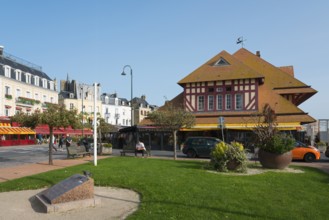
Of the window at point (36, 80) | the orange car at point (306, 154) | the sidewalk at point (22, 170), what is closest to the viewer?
the sidewalk at point (22, 170)

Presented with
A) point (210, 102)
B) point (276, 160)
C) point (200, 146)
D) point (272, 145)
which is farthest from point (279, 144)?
point (210, 102)

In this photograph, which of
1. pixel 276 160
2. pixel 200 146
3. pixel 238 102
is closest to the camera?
pixel 276 160

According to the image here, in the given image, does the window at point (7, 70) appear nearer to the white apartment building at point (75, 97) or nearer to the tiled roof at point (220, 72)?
the white apartment building at point (75, 97)

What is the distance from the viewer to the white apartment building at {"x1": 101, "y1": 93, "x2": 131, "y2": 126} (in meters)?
80.4

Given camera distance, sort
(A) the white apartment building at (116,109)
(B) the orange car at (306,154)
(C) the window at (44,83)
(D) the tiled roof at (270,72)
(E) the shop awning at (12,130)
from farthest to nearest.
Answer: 1. (A) the white apartment building at (116,109)
2. (C) the window at (44,83)
3. (E) the shop awning at (12,130)
4. (D) the tiled roof at (270,72)
5. (B) the orange car at (306,154)

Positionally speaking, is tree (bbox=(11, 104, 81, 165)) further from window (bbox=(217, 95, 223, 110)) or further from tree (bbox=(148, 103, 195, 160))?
window (bbox=(217, 95, 223, 110))

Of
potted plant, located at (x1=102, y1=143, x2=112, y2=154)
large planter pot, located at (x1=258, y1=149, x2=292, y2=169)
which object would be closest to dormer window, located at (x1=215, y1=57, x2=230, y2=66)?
potted plant, located at (x1=102, y1=143, x2=112, y2=154)

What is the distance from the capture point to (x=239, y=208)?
6801 mm

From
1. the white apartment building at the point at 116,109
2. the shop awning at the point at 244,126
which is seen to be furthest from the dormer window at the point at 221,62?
the white apartment building at the point at 116,109

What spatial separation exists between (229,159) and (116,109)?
71924mm

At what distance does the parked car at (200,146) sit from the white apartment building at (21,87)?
90.1 ft

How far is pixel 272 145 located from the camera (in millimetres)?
14406

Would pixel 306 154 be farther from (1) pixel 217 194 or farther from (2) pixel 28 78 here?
(2) pixel 28 78

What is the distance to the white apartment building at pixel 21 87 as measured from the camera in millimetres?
45562
